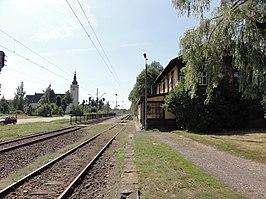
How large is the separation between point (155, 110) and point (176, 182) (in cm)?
2432

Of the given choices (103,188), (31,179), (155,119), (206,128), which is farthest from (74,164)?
(155,119)

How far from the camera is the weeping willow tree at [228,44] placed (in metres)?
12.6

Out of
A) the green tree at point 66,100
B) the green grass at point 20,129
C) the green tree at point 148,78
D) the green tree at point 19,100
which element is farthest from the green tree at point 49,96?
the green grass at point 20,129

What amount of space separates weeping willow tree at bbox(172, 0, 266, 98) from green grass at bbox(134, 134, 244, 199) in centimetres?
569

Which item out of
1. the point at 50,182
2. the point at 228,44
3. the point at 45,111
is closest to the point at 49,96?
the point at 45,111

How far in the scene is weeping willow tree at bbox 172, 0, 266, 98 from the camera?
1261cm

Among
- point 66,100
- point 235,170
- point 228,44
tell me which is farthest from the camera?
point 66,100

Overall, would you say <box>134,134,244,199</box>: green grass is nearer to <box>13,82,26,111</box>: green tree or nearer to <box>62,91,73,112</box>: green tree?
<box>13,82,26,111</box>: green tree

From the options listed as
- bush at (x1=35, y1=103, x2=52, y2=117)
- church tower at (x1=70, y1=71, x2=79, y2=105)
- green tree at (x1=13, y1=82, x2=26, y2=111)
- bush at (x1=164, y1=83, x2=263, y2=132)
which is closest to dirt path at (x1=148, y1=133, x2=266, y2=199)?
bush at (x1=164, y1=83, x2=263, y2=132)

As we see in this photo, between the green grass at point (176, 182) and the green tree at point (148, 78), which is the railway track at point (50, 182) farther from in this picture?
the green tree at point (148, 78)

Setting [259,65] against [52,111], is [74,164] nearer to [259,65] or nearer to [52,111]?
[259,65]

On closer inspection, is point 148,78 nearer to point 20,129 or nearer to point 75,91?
point 20,129

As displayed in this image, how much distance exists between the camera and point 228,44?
1357 centimetres

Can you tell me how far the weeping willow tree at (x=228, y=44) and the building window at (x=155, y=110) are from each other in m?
14.9
